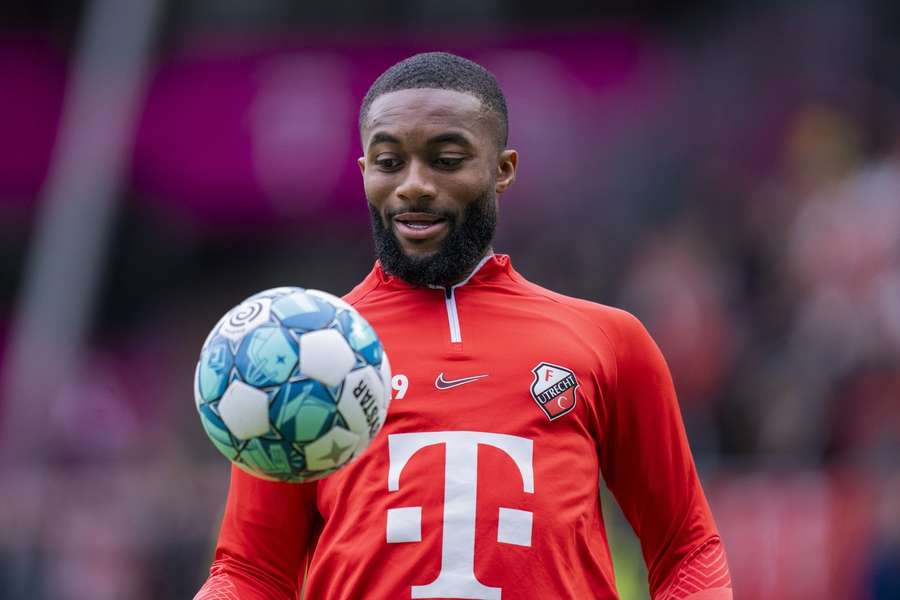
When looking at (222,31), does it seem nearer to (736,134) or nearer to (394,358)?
(736,134)

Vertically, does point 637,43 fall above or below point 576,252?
above

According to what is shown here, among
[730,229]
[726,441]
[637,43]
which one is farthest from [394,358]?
[637,43]

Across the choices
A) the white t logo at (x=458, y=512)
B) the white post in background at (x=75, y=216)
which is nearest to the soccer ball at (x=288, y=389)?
the white t logo at (x=458, y=512)

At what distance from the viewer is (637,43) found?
17.2 m

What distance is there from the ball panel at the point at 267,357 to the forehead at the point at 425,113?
0.84 m

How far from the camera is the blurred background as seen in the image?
993 centimetres

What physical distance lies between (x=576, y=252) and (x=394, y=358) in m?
8.74

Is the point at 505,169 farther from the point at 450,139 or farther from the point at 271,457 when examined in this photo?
the point at 271,457

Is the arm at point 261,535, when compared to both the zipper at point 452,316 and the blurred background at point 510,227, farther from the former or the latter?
the blurred background at point 510,227

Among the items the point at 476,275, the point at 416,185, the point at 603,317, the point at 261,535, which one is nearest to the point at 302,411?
the point at 261,535

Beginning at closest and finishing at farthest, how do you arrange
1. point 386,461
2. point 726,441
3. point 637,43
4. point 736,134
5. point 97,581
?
point 386,461, point 726,441, point 97,581, point 736,134, point 637,43

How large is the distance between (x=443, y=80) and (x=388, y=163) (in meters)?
0.29

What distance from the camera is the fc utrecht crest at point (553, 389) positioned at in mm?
4398

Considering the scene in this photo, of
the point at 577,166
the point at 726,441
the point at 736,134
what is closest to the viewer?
the point at 726,441
